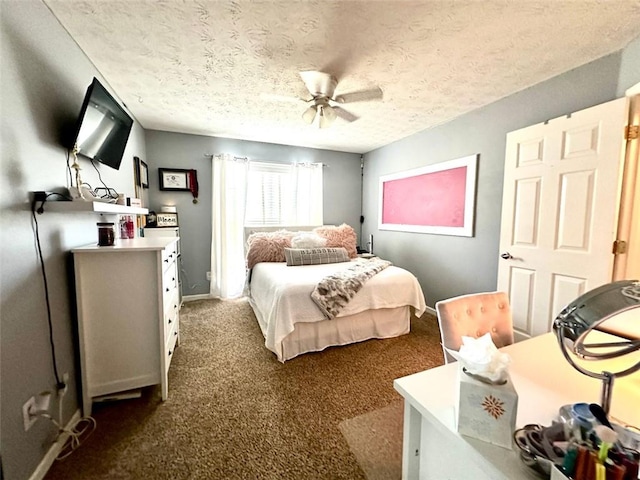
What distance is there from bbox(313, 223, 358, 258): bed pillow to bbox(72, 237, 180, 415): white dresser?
225cm

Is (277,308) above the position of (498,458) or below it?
below

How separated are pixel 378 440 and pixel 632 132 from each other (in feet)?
8.32

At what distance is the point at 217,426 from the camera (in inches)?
61.4

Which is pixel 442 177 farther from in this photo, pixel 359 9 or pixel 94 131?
pixel 94 131

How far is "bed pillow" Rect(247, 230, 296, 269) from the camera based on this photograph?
3.25 m

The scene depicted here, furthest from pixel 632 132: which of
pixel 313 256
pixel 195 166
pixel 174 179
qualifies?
pixel 174 179

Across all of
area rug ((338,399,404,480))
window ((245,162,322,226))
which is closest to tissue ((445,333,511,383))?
area rug ((338,399,404,480))

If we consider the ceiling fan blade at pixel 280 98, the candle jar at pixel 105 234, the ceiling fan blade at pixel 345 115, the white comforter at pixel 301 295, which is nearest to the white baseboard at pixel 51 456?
the candle jar at pixel 105 234

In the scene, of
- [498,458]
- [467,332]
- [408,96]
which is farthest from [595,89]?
[498,458]

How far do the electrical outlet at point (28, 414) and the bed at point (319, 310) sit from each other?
1.33 metres

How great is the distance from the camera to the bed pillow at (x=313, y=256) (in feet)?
10.1

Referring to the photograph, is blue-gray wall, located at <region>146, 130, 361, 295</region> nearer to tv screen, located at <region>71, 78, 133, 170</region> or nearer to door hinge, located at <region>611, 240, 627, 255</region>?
tv screen, located at <region>71, 78, 133, 170</region>

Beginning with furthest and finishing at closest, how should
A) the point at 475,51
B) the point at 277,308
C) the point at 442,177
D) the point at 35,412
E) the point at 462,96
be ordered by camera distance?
the point at 442,177 < the point at 462,96 < the point at 277,308 < the point at 475,51 < the point at 35,412

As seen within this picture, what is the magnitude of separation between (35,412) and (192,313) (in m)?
2.11
